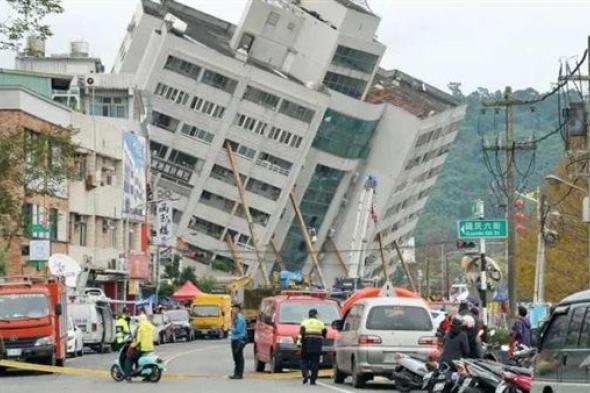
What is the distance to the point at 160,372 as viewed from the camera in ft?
112

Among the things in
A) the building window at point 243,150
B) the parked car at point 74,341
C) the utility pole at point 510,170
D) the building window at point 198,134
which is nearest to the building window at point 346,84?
the building window at point 243,150

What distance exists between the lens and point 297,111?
11156 centimetres

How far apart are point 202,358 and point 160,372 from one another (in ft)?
52.2

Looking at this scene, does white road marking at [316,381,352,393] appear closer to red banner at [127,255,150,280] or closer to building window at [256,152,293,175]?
red banner at [127,255,150,280]

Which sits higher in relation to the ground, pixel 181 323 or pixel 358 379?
pixel 181 323

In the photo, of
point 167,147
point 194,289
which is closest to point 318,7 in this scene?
point 167,147

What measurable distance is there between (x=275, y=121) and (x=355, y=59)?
379 inches

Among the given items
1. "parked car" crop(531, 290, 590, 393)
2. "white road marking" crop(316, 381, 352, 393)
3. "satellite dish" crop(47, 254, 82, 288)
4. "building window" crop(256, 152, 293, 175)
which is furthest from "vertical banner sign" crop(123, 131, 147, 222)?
"parked car" crop(531, 290, 590, 393)

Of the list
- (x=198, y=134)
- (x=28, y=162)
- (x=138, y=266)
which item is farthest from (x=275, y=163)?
(x=28, y=162)

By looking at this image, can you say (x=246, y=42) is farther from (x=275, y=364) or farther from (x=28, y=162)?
(x=275, y=364)

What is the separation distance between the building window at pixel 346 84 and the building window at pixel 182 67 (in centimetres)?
1234

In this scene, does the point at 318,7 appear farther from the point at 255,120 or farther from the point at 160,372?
the point at 160,372

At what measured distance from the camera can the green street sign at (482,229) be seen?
130 ft

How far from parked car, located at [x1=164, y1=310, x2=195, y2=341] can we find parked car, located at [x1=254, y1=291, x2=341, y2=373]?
3575cm
